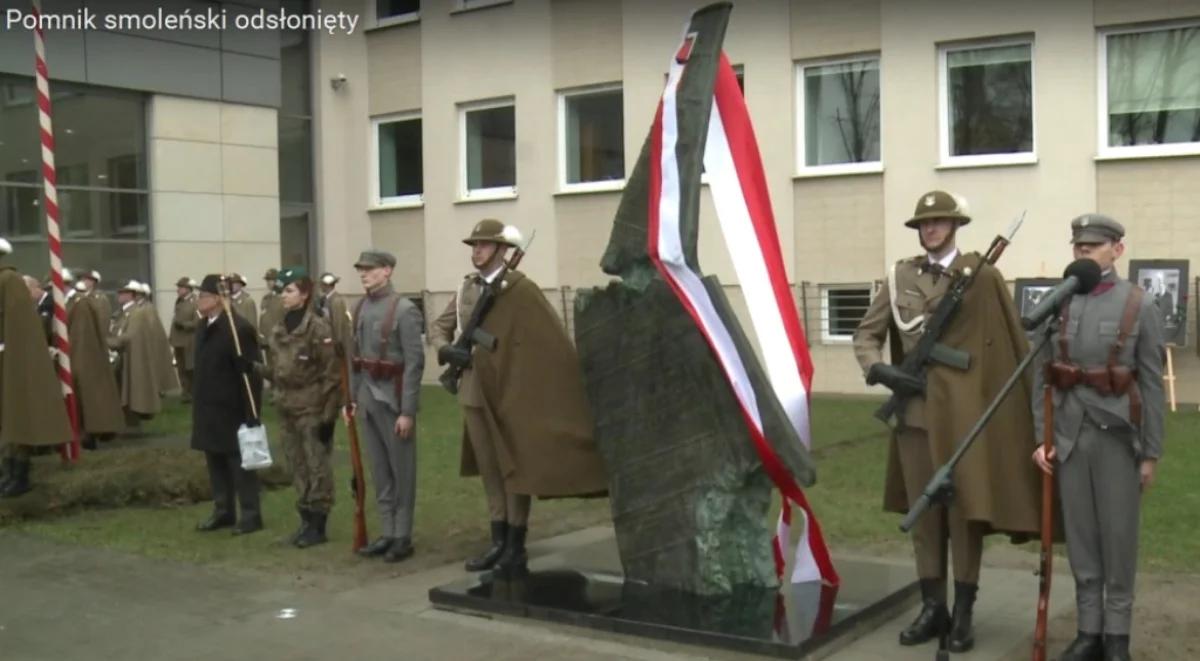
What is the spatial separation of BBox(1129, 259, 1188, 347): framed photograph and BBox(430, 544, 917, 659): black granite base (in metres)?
9.93

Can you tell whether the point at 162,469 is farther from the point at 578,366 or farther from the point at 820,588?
the point at 820,588

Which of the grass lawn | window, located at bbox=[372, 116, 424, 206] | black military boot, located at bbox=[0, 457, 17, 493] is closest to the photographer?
the grass lawn

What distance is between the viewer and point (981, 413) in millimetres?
6027

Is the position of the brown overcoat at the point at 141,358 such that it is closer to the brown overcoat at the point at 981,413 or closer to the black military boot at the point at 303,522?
the black military boot at the point at 303,522

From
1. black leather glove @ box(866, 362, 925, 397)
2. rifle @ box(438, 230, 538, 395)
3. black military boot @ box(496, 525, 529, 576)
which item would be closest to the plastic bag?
rifle @ box(438, 230, 538, 395)

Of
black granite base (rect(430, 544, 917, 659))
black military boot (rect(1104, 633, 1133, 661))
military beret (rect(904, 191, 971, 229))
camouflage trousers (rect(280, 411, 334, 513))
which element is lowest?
black granite base (rect(430, 544, 917, 659))

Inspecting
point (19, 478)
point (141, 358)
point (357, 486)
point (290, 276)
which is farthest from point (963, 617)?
point (141, 358)

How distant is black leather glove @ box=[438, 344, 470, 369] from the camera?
26.1ft

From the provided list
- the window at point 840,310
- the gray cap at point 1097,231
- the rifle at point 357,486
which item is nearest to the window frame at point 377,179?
the window at point 840,310

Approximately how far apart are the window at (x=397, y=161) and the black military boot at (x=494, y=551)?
16230 mm

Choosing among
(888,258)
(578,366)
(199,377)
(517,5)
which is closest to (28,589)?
(199,377)

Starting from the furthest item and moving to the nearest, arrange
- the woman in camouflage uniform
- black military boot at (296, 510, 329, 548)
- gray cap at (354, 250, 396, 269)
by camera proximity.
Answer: black military boot at (296, 510, 329, 548), the woman in camouflage uniform, gray cap at (354, 250, 396, 269)

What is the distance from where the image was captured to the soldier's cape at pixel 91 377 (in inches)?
533

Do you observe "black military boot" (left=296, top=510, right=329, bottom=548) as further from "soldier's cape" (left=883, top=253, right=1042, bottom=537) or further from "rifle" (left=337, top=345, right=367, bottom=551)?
"soldier's cape" (left=883, top=253, right=1042, bottom=537)
